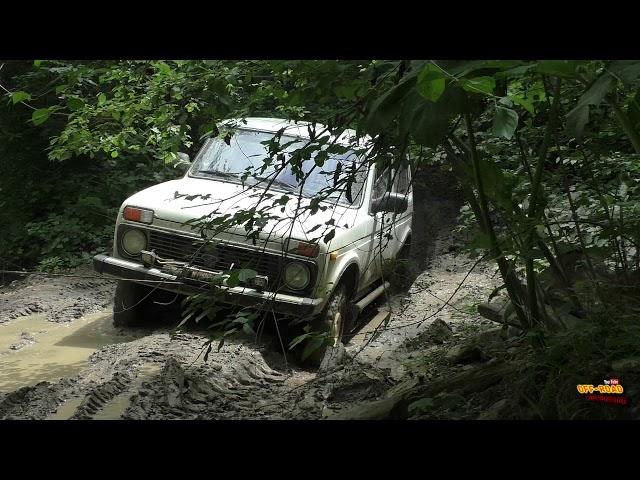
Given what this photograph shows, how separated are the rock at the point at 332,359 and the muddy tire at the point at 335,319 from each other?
0.05m

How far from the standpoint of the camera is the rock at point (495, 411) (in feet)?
9.14

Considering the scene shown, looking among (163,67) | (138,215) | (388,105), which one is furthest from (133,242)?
(388,105)

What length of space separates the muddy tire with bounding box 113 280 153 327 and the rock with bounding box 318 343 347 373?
1.33 m

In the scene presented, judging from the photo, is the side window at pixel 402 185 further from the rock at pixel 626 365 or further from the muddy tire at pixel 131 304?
the muddy tire at pixel 131 304

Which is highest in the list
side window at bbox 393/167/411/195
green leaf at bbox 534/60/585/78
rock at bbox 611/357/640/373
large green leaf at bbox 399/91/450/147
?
green leaf at bbox 534/60/585/78

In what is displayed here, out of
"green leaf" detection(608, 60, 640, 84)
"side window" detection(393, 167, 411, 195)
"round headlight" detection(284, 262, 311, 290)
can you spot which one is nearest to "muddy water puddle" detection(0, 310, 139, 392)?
"round headlight" detection(284, 262, 311, 290)

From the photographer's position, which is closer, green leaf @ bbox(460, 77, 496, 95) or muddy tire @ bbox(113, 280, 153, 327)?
green leaf @ bbox(460, 77, 496, 95)

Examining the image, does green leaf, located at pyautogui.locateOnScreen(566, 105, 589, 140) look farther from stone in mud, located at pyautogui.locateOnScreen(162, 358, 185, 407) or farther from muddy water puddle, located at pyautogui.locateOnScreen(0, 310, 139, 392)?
muddy water puddle, located at pyautogui.locateOnScreen(0, 310, 139, 392)

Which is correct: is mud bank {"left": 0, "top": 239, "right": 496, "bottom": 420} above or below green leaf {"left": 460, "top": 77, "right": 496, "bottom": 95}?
below

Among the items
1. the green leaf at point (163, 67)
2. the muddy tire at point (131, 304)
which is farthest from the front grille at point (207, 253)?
the green leaf at point (163, 67)

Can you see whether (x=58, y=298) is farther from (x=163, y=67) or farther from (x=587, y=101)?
(x=587, y=101)

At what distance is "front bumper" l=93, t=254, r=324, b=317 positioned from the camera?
132 inches
